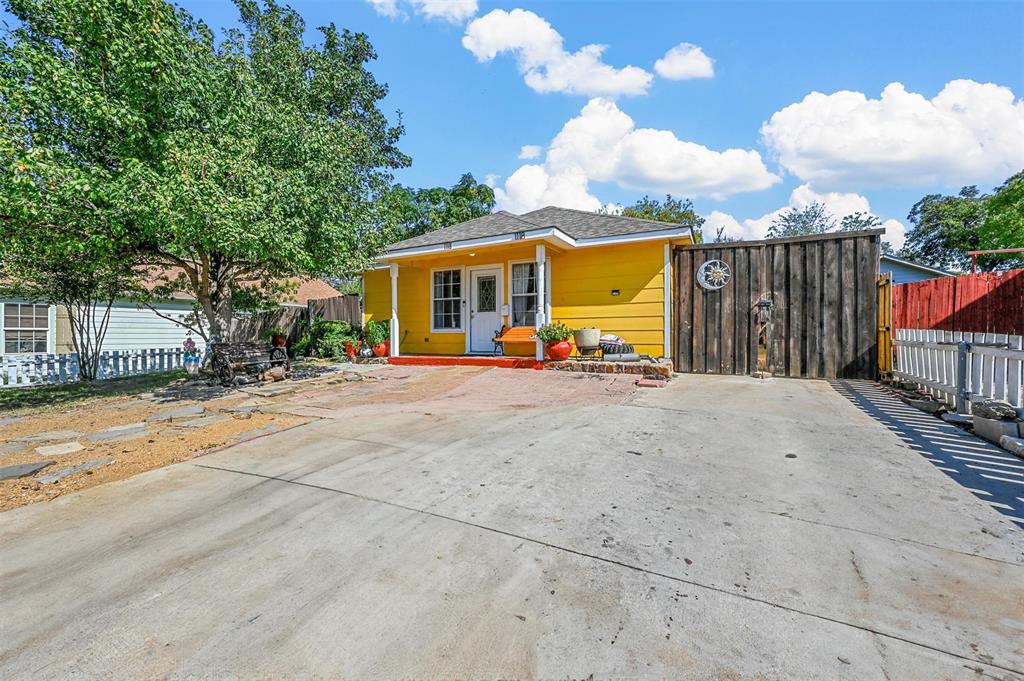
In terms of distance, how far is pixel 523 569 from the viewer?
203cm

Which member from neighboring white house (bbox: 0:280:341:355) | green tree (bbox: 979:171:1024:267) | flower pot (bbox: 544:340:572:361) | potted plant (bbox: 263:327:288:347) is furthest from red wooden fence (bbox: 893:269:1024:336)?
potted plant (bbox: 263:327:288:347)

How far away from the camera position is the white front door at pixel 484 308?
35.4 ft

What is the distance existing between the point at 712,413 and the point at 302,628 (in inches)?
187

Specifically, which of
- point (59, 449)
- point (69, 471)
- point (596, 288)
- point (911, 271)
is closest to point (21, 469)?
point (69, 471)

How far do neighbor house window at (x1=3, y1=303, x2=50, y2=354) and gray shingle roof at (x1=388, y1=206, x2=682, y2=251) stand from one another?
9653mm

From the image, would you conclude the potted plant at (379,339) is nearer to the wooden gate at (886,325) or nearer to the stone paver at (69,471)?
the stone paver at (69,471)

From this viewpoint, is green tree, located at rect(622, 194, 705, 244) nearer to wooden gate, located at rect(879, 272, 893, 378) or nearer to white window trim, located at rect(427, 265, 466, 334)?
white window trim, located at rect(427, 265, 466, 334)

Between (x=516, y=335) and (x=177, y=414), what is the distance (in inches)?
241

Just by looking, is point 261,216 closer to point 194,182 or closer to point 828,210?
point 194,182

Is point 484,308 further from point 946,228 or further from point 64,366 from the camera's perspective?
point 946,228

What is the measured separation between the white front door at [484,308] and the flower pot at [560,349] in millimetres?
2244

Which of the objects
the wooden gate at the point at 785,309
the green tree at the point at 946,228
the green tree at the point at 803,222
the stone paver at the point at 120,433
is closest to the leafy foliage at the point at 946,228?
the green tree at the point at 946,228

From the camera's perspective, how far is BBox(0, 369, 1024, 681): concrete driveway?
1.50 m

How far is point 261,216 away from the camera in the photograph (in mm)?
6586
